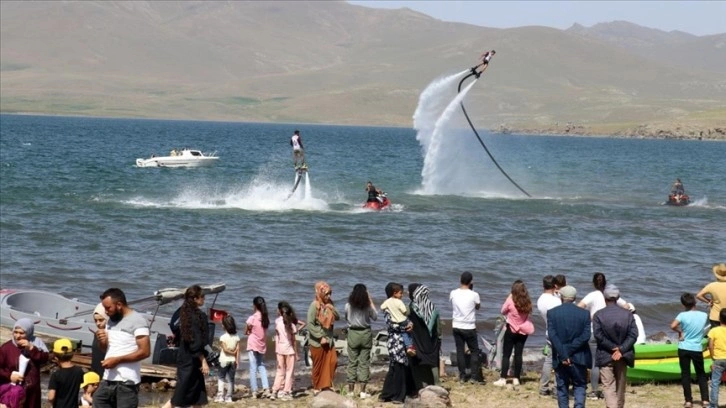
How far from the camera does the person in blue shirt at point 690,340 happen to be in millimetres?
14102

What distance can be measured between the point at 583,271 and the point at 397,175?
157 feet

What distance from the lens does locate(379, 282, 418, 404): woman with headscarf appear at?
1467 cm

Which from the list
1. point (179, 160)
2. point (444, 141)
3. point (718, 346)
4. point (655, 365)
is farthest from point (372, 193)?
point (179, 160)

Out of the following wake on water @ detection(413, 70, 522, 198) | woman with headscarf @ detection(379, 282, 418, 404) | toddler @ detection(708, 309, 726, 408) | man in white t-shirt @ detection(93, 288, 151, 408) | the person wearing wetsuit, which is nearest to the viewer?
man in white t-shirt @ detection(93, 288, 151, 408)

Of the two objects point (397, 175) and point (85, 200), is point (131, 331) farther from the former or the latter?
point (397, 175)

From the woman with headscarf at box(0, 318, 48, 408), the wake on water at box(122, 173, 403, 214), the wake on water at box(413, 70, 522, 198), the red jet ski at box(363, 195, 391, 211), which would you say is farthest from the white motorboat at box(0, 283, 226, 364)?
the wake on water at box(413, 70, 522, 198)

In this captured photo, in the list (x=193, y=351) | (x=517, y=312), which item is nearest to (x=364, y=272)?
(x=517, y=312)

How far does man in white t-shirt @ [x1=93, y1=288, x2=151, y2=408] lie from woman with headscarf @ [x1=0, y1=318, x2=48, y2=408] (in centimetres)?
65

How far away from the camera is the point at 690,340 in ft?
46.9

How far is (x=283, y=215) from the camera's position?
150 ft

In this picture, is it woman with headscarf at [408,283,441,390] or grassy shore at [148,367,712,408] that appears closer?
woman with headscarf at [408,283,441,390]

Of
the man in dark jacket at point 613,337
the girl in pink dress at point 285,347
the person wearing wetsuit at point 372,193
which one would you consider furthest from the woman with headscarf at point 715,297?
the person wearing wetsuit at point 372,193

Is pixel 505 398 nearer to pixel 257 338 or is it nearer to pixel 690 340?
pixel 690 340

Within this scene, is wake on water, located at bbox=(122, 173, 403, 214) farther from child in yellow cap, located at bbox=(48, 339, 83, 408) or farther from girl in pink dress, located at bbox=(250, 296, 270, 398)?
child in yellow cap, located at bbox=(48, 339, 83, 408)
